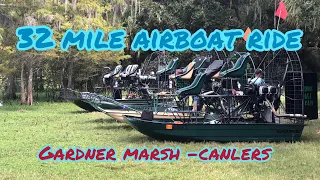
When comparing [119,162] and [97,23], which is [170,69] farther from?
[97,23]

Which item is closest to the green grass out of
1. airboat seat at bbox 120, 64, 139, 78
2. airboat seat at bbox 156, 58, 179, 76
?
airboat seat at bbox 120, 64, 139, 78

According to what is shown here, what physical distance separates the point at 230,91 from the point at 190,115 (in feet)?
3.31

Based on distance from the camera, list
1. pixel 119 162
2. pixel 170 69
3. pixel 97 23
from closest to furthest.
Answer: pixel 119 162 → pixel 170 69 → pixel 97 23

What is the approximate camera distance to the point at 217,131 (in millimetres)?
8625

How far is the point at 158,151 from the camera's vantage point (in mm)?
8016

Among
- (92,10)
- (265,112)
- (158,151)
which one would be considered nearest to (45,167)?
(158,151)

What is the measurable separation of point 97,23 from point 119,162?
12652mm

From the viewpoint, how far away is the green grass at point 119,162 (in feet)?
20.6

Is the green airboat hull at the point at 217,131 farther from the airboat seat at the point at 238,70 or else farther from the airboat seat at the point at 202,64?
the airboat seat at the point at 202,64

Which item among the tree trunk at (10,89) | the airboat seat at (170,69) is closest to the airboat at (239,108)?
the airboat seat at (170,69)

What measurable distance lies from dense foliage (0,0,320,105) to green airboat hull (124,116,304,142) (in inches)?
156

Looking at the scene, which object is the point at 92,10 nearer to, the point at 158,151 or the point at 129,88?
the point at 129,88

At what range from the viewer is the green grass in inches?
248

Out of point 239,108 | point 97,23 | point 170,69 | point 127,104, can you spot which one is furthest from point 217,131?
point 97,23
